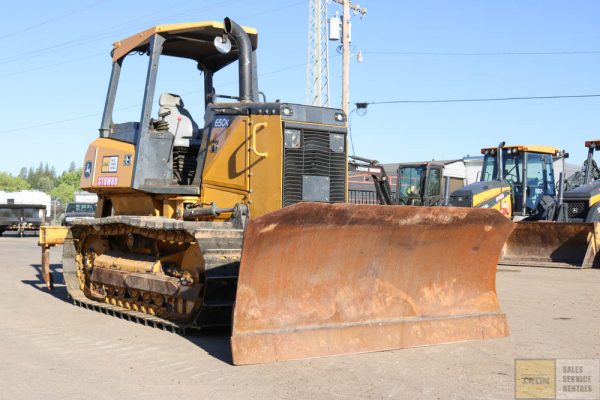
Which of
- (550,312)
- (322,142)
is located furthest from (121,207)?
(550,312)

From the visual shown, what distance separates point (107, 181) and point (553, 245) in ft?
36.1

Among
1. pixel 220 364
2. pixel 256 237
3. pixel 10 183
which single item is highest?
pixel 10 183

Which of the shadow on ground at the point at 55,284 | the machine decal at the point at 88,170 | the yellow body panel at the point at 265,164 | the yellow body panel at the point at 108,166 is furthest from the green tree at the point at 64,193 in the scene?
the yellow body panel at the point at 265,164

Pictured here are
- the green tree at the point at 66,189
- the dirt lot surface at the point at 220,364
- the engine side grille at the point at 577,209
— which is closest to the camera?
the dirt lot surface at the point at 220,364

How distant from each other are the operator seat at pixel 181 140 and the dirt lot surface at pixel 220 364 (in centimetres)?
195

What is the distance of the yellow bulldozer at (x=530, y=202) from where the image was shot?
16.4 meters

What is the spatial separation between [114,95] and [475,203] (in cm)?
1157

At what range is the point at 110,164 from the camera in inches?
370

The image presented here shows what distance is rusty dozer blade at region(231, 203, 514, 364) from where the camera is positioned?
20.0 feet

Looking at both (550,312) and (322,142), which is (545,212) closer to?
(550,312)

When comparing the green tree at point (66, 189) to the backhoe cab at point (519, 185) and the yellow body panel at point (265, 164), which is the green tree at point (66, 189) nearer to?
the backhoe cab at point (519, 185)

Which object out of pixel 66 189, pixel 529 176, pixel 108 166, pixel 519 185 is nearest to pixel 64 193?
pixel 66 189

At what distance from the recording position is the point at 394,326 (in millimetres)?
6641

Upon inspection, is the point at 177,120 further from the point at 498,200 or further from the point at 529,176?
the point at 529,176
